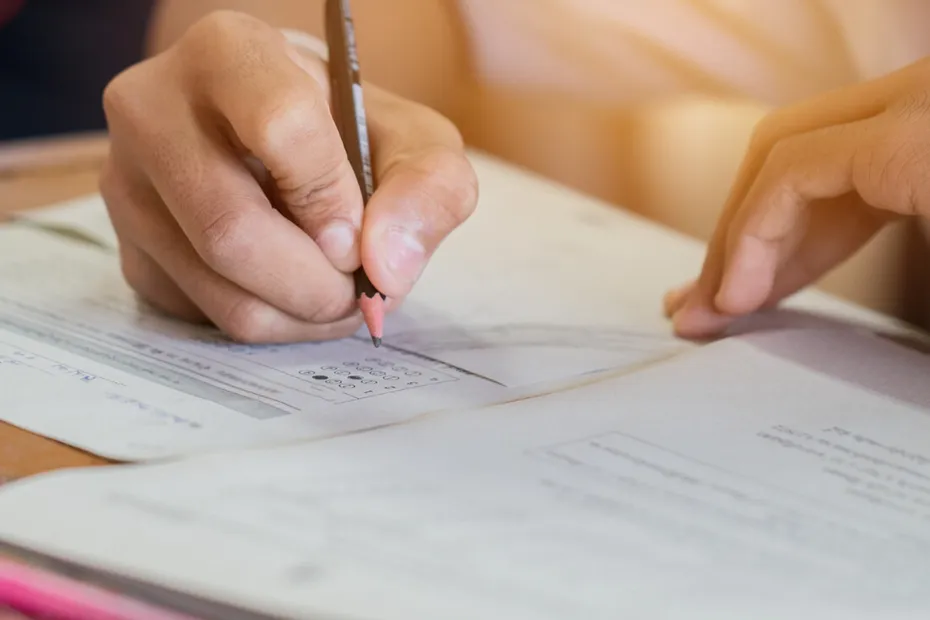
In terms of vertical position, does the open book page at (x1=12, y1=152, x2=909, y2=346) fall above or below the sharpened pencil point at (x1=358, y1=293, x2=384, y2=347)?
above

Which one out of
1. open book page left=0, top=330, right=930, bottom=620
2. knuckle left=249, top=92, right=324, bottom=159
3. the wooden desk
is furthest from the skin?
the wooden desk

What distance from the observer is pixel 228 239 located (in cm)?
45

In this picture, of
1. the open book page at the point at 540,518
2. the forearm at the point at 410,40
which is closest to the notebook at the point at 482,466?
the open book page at the point at 540,518

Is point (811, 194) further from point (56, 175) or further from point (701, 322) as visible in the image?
point (56, 175)

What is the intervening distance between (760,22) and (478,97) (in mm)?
348

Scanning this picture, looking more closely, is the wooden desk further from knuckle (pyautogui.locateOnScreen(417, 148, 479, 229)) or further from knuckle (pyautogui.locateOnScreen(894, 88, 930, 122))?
knuckle (pyautogui.locateOnScreen(894, 88, 930, 122))

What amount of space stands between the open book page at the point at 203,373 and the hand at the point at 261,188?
0.03 metres

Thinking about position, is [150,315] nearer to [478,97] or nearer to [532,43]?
[532,43]

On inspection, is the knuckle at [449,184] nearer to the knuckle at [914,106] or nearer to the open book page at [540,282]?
the open book page at [540,282]

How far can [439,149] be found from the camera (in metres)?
0.49

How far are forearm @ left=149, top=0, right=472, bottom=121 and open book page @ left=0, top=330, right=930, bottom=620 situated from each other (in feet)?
1.20

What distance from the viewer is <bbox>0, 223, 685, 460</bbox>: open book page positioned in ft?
1.22

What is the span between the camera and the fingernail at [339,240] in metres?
0.45

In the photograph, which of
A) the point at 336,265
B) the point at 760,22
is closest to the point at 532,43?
the point at 760,22
